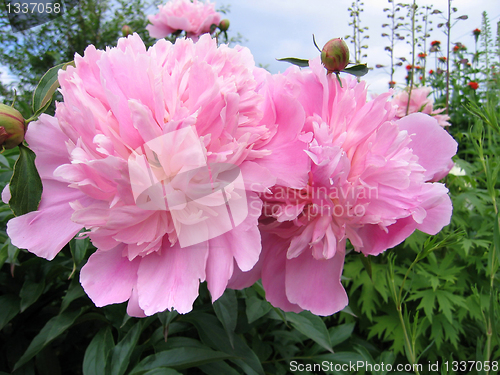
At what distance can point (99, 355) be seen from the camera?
70 cm

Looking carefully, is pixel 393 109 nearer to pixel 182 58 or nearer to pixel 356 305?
pixel 182 58

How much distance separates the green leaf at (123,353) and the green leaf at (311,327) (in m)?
0.29

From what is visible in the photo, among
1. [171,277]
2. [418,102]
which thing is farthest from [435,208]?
[418,102]

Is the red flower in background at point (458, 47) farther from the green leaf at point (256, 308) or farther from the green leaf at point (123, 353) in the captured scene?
the green leaf at point (123, 353)

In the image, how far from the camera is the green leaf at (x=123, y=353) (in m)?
0.62

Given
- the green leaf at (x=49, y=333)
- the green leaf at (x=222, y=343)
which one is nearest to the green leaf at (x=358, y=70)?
the green leaf at (x=222, y=343)

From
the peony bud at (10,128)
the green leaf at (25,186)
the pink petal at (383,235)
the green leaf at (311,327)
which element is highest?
the peony bud at (10,128)

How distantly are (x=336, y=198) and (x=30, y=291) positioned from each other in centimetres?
69

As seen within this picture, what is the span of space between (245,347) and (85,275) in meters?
0.47

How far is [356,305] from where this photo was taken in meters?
1.33

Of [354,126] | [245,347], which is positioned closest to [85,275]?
[354,126]

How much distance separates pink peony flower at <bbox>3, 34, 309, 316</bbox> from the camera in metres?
0.33

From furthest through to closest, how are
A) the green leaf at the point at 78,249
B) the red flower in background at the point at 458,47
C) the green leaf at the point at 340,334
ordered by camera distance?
the red flower in background at the point at 458,47, the green leaf at the point at 340,334, the green leaf at the point at 78,249

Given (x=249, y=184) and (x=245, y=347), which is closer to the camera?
(x=249, y=184)
